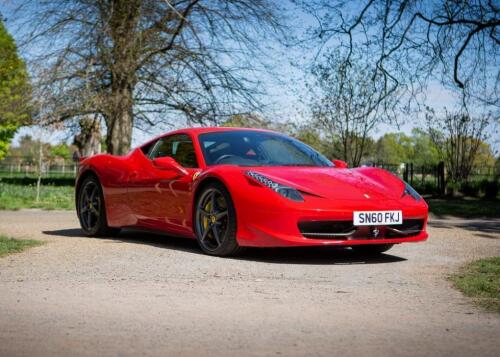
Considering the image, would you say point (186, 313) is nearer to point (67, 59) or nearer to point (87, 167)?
point (87, 167)

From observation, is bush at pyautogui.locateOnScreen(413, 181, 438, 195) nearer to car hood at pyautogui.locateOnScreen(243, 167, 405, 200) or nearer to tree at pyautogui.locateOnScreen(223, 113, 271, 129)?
tree at pyautogui.locateOnScreen(223, 113, 271, 129)

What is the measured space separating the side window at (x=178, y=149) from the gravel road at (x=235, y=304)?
96cm

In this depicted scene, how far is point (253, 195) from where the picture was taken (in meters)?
6.76

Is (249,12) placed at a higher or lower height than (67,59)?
higher

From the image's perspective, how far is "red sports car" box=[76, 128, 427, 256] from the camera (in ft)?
22.0

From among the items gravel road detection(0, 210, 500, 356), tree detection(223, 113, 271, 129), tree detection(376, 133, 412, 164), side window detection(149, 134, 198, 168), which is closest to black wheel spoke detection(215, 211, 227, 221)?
gravel road detection(0, 210, 500, 356)

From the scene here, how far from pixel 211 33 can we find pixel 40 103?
5741 mm

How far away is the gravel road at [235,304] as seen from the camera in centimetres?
376

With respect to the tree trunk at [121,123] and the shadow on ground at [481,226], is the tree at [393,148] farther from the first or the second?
the shadow on ground at [481,226]

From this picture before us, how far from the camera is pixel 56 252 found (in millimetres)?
7699

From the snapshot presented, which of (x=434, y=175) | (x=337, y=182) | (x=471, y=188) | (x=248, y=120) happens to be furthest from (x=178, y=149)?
(x=434, y=175)

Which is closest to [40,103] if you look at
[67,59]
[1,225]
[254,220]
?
[67,59]

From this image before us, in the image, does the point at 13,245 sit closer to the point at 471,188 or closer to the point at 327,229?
the point at 327,229

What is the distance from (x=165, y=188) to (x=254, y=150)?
1.05 m
